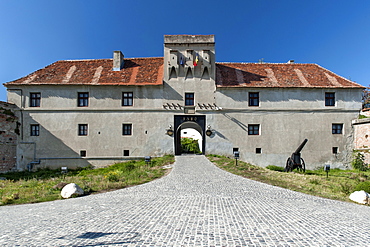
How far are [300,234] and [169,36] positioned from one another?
2180 centimetres

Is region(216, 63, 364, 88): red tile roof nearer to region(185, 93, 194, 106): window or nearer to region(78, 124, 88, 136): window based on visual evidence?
region(185, 93, 194, 106): window

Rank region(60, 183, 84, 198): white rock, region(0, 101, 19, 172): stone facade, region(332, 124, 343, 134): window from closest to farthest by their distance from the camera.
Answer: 1. region(60, 183, 84, 198): white rock
2. region(0, 101, 19, 172): stone facade
3. region(332, 124, 343, 134): window

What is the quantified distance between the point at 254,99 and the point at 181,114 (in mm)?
7483

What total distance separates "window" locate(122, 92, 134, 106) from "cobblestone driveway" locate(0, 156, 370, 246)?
14.8 m

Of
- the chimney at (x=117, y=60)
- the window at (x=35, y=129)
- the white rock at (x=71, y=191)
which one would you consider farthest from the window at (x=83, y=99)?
the white rock at (x=71, y=191)

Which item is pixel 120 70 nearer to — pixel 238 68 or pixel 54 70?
pixel 54 70

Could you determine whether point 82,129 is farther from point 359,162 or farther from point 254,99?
point 359,162

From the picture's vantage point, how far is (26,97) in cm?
2277

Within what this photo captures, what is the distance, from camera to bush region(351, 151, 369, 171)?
22389 mm

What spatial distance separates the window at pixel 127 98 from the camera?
2328cm

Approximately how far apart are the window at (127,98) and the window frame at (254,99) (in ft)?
38.6

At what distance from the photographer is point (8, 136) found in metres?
21.7

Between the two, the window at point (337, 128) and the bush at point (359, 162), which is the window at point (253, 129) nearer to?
the window at point (337, 128)

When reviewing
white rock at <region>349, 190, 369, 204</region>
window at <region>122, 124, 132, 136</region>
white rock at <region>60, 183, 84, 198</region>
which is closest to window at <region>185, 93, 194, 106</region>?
window at <region>122, 124, 132, 136</region>
